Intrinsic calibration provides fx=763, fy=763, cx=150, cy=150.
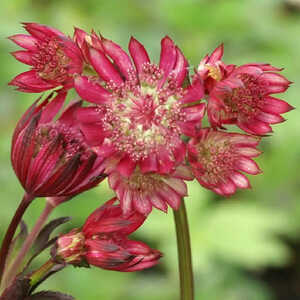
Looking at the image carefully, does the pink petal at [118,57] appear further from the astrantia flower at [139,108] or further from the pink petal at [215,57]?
the pink petal at [215,57]

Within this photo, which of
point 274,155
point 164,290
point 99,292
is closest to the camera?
point 99,292

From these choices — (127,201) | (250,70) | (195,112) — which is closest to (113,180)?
(127,201)

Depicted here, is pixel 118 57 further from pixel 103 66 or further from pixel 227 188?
pixel 227 188

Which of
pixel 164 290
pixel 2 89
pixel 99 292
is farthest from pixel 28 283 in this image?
pixel 2 89

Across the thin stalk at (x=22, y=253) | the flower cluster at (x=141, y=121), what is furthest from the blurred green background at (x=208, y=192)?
the flower cluster at (x=141, y=121)

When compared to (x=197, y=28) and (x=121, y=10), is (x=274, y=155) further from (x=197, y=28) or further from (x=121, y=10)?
(x=121, y=10)
